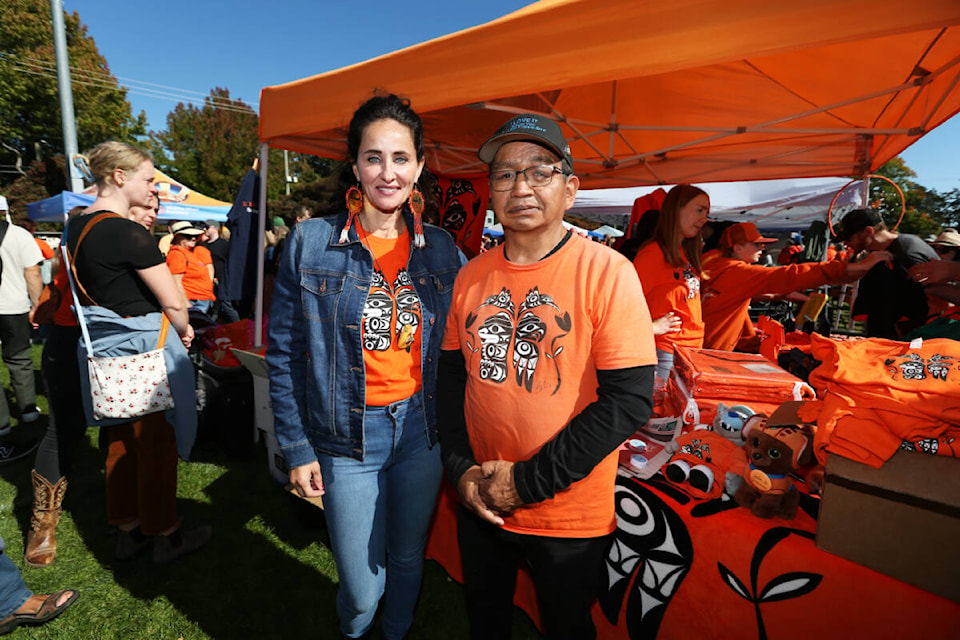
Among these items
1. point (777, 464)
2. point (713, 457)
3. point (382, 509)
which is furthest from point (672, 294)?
point (382, 509)

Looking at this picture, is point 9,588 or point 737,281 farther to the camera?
point 737,281

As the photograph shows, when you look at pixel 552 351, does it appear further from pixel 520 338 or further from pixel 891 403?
pixel 891 403

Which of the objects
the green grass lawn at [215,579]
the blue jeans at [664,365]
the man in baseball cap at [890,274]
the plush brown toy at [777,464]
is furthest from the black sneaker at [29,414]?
the man in baseball cap at [890,274]

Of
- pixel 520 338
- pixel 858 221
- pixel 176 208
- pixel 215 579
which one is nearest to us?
pixel 520 338

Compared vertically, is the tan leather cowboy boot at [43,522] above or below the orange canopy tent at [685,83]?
below

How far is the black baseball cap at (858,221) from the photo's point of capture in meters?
3.37

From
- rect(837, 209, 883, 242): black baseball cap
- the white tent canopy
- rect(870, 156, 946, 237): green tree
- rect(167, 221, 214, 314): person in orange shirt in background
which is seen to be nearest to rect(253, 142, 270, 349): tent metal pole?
rect(167, 221, 214, 314): person in orange shirt in background

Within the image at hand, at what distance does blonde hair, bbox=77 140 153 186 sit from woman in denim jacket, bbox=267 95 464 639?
122 centimetres

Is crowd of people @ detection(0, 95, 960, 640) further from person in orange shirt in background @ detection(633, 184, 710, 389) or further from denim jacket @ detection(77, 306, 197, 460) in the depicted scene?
person in orange shirt in background @ detection(633, 184, 710, 389)

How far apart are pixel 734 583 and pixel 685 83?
390cm

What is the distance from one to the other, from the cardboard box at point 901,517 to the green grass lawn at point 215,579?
1449 mm

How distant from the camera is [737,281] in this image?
3.19 meters

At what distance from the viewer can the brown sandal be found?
1.99 meters

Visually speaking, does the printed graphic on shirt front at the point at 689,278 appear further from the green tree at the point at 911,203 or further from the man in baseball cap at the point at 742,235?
the green tree at the point at 911,203
